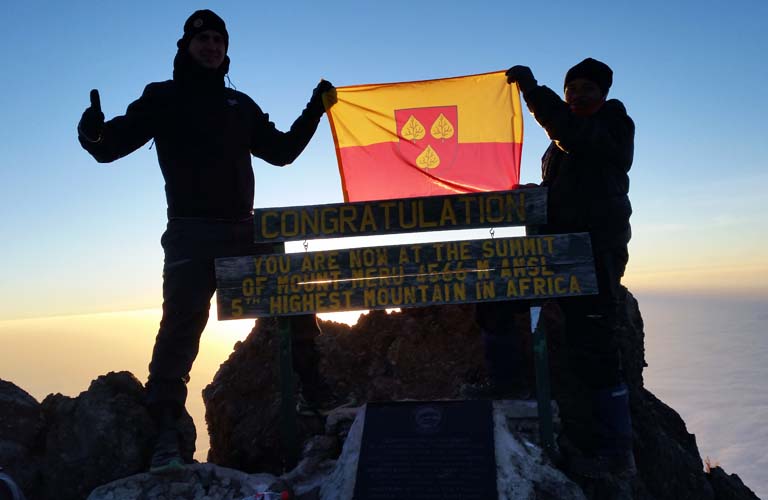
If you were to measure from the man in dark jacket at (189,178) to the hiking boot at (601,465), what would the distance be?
268 centimetres

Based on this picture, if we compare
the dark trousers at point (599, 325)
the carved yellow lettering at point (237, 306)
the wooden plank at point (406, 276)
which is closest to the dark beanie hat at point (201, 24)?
the wooden plank at point (406, 276)

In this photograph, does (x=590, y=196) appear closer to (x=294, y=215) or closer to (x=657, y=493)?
(x=294, y=215)

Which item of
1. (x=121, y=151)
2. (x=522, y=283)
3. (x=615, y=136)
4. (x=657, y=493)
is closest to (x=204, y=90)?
(x=121, y=151)

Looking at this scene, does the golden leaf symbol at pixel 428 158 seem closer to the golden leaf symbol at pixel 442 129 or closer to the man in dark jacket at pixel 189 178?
the golden leaf symbol at pixel 442 129

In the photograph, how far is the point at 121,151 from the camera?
4.95 metres

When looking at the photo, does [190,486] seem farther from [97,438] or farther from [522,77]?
[522,77]

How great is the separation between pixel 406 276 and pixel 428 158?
178cm

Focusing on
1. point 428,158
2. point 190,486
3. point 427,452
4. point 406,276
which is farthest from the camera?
point 428,158

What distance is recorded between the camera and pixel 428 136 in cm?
604

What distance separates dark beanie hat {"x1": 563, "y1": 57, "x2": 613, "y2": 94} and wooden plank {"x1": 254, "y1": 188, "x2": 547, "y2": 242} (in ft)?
3.92

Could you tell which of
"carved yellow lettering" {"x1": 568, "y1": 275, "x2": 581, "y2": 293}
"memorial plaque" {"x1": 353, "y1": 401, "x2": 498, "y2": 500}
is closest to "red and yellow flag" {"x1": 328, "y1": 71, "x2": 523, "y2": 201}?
"carved yellow lettering" {"x1": 568, "y1": 275, "x2": 581, "y2": 293}

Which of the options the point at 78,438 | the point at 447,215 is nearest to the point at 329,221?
the point at 447,215

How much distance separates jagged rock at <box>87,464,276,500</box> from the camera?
176 inches

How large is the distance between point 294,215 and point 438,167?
1.87 meters
